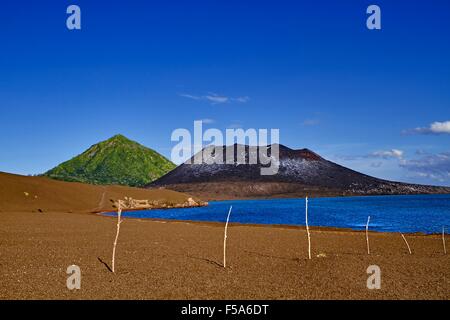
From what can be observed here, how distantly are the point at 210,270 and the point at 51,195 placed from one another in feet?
195

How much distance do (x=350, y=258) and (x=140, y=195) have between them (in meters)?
83.4

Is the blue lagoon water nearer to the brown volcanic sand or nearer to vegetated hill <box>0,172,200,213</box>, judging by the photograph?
vegetated hill <box>0,172,200,213</box>

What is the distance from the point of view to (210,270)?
603 inches

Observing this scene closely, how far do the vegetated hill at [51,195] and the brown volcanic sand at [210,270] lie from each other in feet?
125

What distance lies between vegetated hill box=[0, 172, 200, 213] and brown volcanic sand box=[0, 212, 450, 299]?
38.2 m

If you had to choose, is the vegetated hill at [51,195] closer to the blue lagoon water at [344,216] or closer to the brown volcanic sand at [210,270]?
the blue lagoon water at [344,216]

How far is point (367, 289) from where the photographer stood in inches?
481

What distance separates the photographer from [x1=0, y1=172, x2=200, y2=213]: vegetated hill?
59188 mm

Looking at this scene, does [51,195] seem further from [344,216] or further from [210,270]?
[210,270]

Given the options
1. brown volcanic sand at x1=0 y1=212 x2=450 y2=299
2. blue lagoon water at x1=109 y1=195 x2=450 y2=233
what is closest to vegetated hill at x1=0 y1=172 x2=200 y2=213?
blue lagoon water at x1=109 y1=195 x2=450 y2=233

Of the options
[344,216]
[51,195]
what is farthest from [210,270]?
[51,195]

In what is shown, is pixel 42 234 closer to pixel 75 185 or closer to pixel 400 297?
pixel 400 297

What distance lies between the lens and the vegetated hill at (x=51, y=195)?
5919 centimetres
